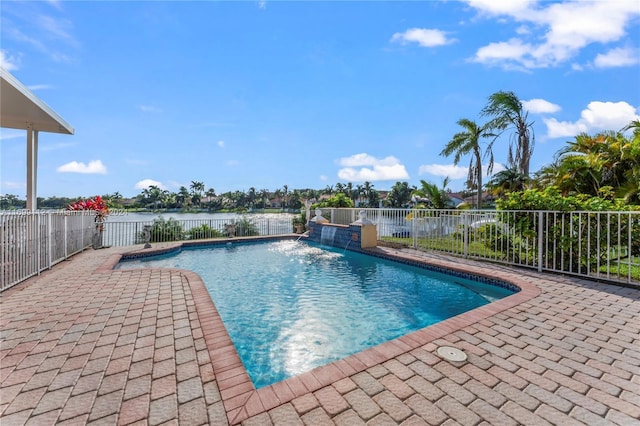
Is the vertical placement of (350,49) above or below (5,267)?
above

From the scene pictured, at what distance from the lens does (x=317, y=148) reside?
69.0 feet

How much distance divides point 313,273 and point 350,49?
6680 mm

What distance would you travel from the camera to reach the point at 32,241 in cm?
498

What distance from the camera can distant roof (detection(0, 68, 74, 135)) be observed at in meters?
4.03

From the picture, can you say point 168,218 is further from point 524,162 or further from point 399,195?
point 399,195

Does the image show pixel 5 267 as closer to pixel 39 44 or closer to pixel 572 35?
pixel 39 44

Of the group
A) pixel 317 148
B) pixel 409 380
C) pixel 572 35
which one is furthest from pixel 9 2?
pixel 317 148

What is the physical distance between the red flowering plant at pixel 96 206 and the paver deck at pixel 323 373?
21.8 ft

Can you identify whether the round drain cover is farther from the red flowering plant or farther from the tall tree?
the tall tree

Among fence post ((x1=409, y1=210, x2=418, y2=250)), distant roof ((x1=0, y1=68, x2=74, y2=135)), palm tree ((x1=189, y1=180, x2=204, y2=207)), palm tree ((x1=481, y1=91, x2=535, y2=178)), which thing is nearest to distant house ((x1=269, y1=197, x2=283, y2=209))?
palm tree ((x1=189, y1=180, x2=204, y2=207))

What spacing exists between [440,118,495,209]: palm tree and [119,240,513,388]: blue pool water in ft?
31.9

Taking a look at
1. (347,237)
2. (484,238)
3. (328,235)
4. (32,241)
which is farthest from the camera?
(328,235)

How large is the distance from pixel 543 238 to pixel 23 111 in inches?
414

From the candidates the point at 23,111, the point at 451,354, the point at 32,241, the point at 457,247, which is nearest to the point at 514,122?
the point at 457,247
